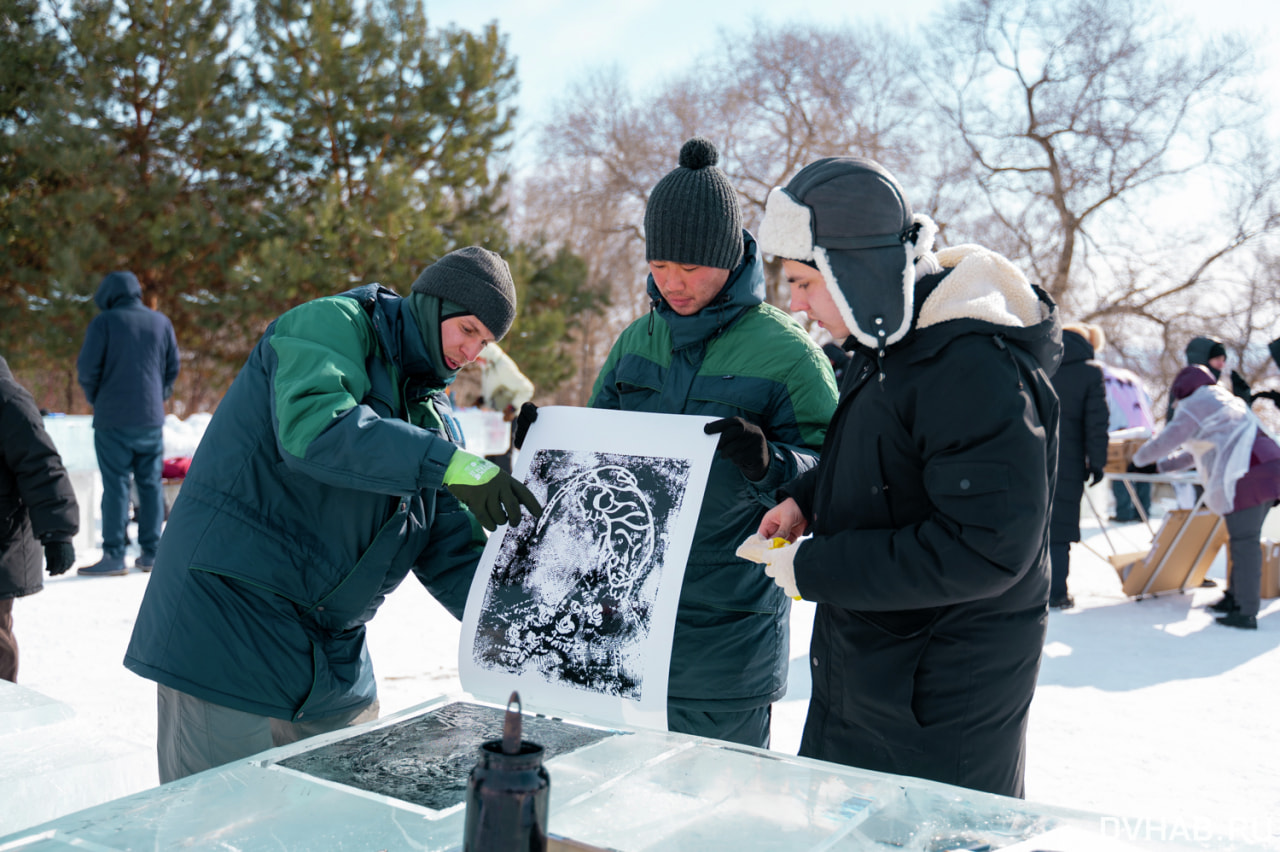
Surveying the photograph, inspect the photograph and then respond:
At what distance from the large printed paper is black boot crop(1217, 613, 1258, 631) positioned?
16.3 feet

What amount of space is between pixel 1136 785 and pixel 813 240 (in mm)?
2546

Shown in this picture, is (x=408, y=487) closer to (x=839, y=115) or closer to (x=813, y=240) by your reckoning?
(x=813, y=240)

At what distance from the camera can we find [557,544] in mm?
1839

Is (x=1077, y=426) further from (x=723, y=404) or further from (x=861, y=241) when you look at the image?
(x=861, y=241)

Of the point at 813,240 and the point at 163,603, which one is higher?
the point at 813,240

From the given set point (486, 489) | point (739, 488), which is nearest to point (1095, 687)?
point (739, 488)

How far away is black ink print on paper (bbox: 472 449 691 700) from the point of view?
171 centimetres

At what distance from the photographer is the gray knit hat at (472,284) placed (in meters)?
1.89

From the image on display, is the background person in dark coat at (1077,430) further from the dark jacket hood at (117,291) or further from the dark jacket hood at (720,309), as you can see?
the dark jacket hood at (117,291)

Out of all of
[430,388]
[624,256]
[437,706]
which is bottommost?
[437,706]

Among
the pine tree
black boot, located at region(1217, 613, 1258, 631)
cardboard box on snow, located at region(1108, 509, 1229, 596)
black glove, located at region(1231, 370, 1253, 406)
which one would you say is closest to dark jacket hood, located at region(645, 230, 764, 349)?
black boot, located at region(1217, 613, 1258, 631)

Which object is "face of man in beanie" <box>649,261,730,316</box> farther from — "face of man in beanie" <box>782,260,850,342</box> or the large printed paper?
"face of man in beanie" <box>782,260,850,342</box>

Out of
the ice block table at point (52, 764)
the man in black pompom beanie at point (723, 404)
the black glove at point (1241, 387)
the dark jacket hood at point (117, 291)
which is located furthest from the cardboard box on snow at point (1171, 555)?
the dark jacket hood at point (117, 291)

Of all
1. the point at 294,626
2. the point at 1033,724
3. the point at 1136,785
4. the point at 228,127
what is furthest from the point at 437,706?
the point at 228,127
